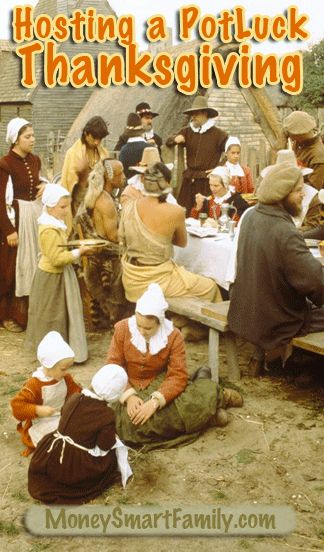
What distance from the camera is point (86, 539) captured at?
10.6ft

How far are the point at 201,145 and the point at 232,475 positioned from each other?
222 inches

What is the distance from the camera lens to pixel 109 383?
11.4 feet

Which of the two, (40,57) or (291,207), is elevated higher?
(40,57)

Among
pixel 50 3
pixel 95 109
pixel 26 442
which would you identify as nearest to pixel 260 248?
pixel 26 442

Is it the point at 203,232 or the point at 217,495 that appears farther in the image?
the point at 203,232

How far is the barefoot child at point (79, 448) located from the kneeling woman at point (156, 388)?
522 millimetres

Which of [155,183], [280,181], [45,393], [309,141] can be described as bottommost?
[45,393]

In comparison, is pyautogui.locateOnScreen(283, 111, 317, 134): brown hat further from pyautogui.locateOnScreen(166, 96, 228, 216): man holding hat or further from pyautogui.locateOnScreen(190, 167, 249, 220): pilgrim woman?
pyautogui.locateOnScreen(166, 96, 228, 216): man holding hat

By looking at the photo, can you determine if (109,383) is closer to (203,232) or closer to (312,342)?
(312,342)

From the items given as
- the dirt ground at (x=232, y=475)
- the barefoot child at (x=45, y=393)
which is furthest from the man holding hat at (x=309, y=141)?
the barefoot child at (x=45, y=393)

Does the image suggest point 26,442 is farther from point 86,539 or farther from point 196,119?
point 196,119

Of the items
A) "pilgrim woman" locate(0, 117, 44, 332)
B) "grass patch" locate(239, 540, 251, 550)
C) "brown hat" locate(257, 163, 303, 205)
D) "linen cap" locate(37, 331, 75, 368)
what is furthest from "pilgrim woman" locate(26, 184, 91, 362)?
"grass patch" locate(239, 540, 251, 550)

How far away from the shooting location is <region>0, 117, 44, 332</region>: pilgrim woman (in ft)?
20.5

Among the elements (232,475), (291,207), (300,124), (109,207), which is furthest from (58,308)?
(300,124)
